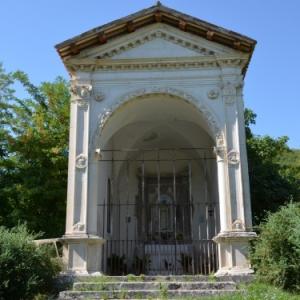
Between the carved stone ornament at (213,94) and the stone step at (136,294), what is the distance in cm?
585

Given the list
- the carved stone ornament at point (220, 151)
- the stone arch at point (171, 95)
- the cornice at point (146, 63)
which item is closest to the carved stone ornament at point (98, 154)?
the stone arch at point (171, 95)

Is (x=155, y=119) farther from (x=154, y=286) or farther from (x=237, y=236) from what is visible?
(x=154, y=286)

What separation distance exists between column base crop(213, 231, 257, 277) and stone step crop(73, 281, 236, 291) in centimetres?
122

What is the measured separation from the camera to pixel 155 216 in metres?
18.1

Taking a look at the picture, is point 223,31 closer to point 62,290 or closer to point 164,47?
point 164,47

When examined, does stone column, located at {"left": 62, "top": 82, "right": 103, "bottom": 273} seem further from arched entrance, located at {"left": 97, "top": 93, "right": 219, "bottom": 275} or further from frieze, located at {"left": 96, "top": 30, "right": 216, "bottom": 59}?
frieze, located at {"left": 96, "top": 30, "right": 216, "bottom": 59}

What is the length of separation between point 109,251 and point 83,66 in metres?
6.42

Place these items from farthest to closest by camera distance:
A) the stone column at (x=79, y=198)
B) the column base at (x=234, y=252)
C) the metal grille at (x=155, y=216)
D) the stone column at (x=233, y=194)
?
the metal grille at (x=155, y=216), the stone column at (x=79, y=198), the stone column at (x=233, y=194), the column base at (x=234, y=252)

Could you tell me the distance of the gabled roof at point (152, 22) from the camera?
1363cm

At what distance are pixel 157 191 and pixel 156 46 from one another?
662cm

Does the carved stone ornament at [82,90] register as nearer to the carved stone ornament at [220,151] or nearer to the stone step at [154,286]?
the carved stone ornament at [220,151]

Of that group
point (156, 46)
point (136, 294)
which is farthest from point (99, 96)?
point (136, 294)

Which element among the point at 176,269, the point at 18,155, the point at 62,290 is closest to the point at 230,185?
the point at 176,269

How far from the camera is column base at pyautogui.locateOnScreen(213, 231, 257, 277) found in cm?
1170
